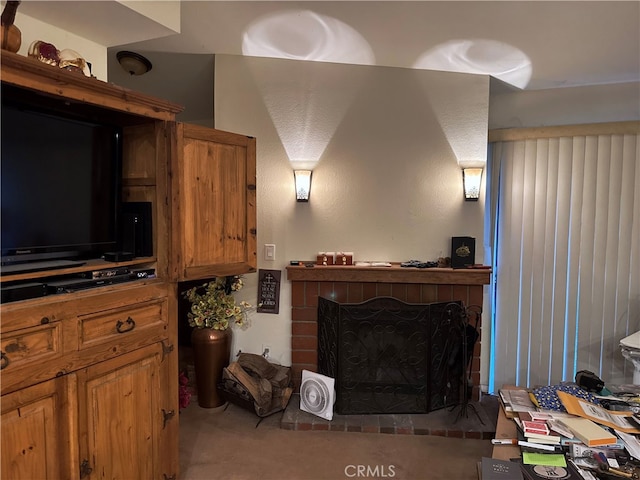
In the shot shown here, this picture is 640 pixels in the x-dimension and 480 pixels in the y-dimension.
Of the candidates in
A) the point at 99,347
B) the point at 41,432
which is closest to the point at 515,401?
the point at 99,347

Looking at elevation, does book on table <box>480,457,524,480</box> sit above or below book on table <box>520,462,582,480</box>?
above

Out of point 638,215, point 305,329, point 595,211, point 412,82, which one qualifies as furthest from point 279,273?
point 638,215

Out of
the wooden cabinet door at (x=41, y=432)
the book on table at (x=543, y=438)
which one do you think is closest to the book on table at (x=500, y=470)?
the book on table at (x=543, y=438)

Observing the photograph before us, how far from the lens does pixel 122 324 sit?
1.66m

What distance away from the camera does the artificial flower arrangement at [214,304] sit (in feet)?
9.09

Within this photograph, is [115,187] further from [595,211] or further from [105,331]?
[595,211]

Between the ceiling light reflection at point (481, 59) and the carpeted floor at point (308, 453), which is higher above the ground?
the ceiling light reflection at point (481, 59)

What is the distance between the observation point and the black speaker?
1885 millimetres

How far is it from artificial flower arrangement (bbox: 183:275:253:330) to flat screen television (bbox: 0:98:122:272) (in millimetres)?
1017

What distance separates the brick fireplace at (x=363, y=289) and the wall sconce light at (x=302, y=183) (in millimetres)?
505

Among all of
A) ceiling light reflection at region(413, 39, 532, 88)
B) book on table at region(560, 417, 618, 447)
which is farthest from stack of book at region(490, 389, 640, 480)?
ceiling light reflection at region(413, 39, 532, 88)

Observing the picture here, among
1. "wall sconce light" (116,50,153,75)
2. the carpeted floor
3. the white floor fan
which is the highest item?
"wall sconce light" (116,50,153,75)

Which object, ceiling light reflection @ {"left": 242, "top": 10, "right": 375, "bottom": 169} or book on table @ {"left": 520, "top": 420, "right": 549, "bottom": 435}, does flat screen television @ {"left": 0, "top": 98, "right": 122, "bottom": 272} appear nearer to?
ceiling light reflection @ {"left": 242, "top": 10, "right": 375, "bottom": 169}

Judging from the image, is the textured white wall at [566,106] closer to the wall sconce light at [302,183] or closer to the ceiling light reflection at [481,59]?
the ceiling light reflection at [481,59]
